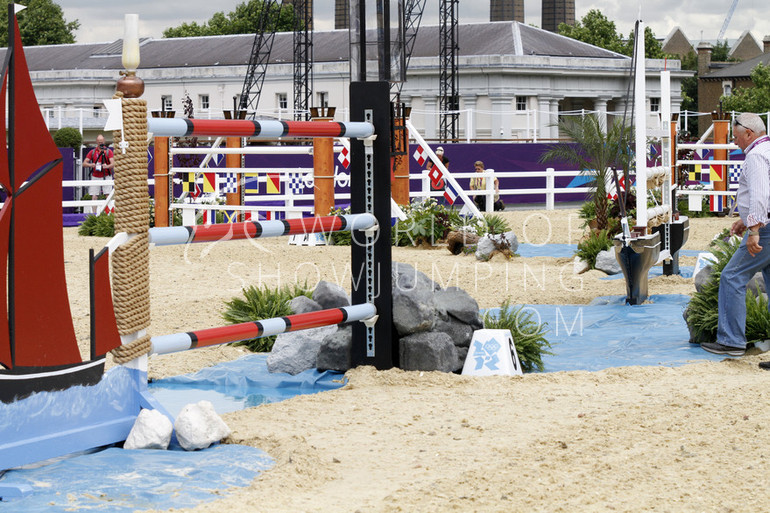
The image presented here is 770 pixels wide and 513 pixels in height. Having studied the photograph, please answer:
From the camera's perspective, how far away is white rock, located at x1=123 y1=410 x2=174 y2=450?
4.37m

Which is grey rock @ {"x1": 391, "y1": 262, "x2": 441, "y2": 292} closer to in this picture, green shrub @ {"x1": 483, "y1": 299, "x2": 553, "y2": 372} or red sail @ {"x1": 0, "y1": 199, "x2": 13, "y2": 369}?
green shrub @ {"x1": 483, "y1": 299, "x2": 553, "y2": 372}

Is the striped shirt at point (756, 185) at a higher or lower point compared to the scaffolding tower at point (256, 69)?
lower

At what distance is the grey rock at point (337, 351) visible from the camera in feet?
20.3

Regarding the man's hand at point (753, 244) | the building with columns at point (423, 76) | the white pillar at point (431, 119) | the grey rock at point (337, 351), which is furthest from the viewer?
the building with columns at point (423, 76)

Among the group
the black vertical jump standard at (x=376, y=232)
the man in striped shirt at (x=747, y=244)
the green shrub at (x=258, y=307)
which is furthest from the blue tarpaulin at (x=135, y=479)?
the man in striped shirt at (x=747, y=244)

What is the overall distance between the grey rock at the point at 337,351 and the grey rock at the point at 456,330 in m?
0.55

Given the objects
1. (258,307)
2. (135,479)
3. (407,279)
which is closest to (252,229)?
(407,279)

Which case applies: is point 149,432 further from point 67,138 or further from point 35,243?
point 67,138

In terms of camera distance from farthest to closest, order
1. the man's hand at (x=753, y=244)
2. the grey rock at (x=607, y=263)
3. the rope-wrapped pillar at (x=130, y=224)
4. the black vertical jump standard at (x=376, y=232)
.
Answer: the grey rock at (x=607, y=263), the man's hand at (x=753, y=244), the black vertical jump standard at (x=376, y=232), the rope-wrapped pillar at (x=130, y=224)

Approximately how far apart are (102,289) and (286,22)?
84.2m

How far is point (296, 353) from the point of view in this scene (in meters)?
6.41

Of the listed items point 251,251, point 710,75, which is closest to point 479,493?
point 251,251

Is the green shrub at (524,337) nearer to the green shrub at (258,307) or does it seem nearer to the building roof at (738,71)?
the green shrub at (258,307)

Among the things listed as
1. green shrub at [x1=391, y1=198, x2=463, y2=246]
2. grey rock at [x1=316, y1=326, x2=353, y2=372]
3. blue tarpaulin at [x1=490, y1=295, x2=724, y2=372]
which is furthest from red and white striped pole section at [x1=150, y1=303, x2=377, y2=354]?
green shrub at [x1=391, y1=198, x2=463, y2=246]
